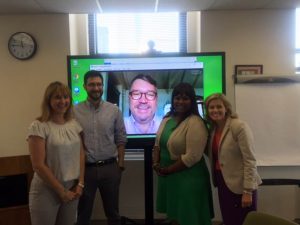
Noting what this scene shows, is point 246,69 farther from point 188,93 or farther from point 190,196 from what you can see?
point 190,196

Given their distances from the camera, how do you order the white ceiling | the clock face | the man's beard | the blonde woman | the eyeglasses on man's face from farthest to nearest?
the clock face < the eyeglasses on man's face < the white ceiling < the man's beard < the blonde woman

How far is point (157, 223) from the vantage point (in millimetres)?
3695

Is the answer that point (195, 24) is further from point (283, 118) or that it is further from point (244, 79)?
point (283, 118)

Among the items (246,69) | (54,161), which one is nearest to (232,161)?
(54,161)

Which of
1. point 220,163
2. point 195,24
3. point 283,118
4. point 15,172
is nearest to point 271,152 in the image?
point 283,118

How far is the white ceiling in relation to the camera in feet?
10.7

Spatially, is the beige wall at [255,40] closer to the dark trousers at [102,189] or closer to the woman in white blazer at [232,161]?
the woman in white blazer at [232,161]

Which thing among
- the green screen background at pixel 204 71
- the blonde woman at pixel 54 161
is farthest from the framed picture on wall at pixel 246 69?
→ the blonde woman at pixel 54 161

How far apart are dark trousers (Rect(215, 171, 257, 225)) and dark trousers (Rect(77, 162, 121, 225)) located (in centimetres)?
83

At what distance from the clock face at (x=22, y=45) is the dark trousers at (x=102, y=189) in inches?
63.4

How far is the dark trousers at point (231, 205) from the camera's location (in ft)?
7.89

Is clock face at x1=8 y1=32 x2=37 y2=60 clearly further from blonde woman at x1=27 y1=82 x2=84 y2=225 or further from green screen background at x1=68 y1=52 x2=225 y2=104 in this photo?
blonde woman at x1=27 y1=82 x2=84 y2=225

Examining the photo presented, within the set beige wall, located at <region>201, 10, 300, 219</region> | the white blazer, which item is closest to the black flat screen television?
beige wall, located at <region>201, 10, 300, 219</region>

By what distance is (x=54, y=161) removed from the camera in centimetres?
221
